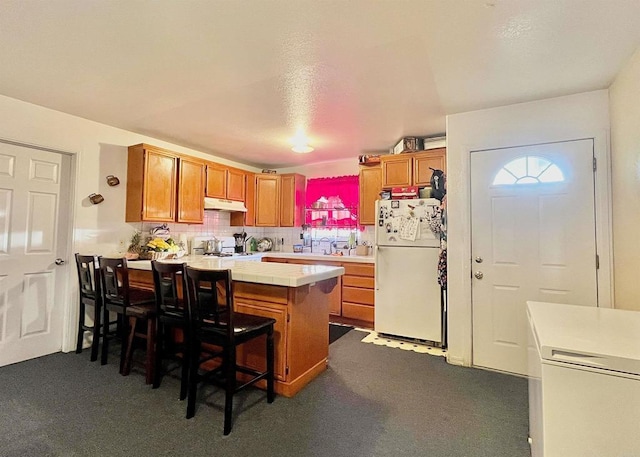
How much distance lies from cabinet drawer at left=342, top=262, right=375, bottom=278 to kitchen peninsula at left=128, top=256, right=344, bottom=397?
1.48m

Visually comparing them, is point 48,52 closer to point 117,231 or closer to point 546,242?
point 117,231

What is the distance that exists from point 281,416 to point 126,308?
1590 millimetres

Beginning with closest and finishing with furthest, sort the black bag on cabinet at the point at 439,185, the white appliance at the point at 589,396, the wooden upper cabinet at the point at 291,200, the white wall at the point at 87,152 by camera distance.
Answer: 1. the white appliance at the point at 589,396
2. the white wall at the point at 87,152
3. the black bag on cabinet at the point at 439,185
4. the wooden upper cabinet at the point at 291,200

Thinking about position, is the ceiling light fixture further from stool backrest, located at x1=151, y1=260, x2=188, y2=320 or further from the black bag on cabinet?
stool backrest, located at x1=151, y1=260, x2=188, y2=320

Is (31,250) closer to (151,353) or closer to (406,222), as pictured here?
(151,353)

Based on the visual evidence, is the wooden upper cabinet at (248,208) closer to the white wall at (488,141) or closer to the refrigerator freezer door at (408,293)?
the refrigerator freezer door at (408,293)

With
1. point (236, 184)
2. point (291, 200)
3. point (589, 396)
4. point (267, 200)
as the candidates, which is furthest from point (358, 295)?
point (589, 396)

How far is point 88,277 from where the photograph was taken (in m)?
3.09

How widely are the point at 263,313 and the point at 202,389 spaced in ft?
2.36

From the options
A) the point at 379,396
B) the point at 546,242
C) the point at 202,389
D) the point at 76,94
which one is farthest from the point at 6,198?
the point at 546,242

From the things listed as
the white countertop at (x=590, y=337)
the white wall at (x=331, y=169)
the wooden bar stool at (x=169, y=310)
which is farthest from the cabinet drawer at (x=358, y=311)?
the white countertop at (x=590, y=337)

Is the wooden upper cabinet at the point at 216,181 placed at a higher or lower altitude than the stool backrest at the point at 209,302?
higher

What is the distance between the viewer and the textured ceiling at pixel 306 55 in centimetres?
170

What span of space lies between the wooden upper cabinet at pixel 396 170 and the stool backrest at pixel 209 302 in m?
2.77
